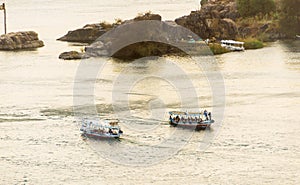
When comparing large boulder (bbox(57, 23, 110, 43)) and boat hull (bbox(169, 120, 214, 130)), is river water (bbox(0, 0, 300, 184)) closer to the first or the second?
boat hull (bbox(169, 120, 214, 130))

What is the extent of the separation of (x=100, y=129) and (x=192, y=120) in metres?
3.83

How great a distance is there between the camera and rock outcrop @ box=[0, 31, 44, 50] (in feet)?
192

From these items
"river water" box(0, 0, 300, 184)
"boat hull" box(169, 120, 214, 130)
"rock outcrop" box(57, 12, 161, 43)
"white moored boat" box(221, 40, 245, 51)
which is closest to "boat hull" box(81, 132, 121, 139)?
"river water" box(0, 0, 300, 184)

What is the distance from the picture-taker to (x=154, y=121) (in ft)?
114

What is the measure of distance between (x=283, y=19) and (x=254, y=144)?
31.1m

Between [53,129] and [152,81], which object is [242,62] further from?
[53,129]

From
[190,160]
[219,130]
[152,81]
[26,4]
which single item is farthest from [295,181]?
[26,4]

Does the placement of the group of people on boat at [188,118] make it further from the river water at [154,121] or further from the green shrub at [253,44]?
the green shrub at [253,44]

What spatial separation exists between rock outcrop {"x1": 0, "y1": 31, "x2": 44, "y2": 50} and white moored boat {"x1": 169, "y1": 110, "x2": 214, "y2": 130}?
87.6ft

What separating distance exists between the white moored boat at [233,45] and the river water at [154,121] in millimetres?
780

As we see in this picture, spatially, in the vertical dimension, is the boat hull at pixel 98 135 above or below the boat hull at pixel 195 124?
below

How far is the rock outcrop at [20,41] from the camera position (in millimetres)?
58438

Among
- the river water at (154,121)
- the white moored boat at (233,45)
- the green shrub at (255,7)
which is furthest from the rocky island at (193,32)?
the river water at (154,121)

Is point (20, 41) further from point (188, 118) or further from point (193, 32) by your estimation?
point (188, 118)
